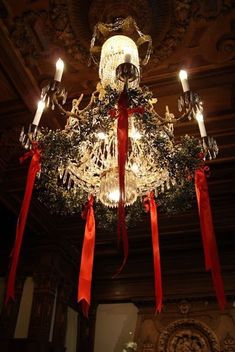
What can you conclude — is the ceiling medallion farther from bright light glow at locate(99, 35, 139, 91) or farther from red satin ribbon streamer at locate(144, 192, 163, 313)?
red satin ribbon streamer at locate(144, 192, 163, 313)

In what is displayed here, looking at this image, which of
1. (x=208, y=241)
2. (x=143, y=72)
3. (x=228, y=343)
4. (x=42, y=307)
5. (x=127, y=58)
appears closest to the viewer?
(x=127, y=58)

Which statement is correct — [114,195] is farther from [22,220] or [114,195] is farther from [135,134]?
[22,220]

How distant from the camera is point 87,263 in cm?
380

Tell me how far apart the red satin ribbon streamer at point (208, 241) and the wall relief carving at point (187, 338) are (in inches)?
176

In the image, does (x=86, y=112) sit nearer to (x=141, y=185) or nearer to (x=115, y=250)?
(x=141, y=185)

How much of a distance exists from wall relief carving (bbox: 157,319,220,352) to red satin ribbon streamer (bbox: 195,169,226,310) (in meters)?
4.46

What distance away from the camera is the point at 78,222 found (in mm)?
7059

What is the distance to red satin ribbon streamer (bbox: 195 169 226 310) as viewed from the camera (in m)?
3.28

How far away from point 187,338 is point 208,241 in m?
4.79

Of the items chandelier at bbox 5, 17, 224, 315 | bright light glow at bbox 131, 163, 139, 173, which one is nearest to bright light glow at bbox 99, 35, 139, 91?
chandelier at bbox 5, 17, 224, 315

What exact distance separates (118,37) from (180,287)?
19.1 ft

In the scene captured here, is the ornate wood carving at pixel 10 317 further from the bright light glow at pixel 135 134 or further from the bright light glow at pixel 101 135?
the bright light glow at pixel 135 134

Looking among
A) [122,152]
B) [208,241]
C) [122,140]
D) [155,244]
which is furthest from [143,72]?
[208,241]

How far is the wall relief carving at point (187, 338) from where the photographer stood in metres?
7.26
